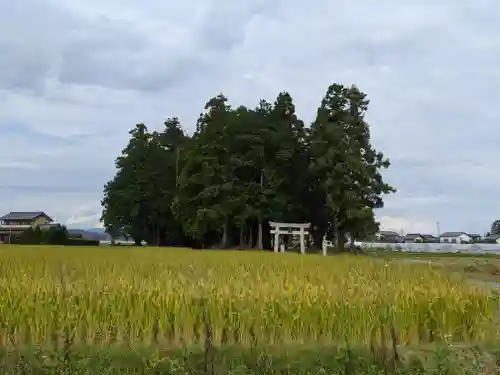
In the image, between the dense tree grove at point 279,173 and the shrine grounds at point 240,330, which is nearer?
the shrine grounds at point 240,330

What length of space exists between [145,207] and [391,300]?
128 feet

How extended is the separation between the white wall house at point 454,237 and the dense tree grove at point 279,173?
5519 cm

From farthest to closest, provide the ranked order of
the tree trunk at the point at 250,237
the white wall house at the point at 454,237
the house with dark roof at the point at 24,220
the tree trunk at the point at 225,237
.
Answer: the white wall house at the point at 454,237, the house with dark roof at the point at 24,220, the tree trunk at the point at 250,237, the tree trunk at the point at 225,237

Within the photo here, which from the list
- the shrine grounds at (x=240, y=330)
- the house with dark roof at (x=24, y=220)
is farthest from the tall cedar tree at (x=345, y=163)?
the house with dark roof at (x=24, y=220)

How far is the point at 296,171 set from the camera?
3441 centimetres

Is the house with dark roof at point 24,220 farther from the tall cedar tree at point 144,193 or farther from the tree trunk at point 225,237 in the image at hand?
the tree trunk at point 225,237

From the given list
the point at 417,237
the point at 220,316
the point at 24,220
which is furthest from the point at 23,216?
the point at 220,316

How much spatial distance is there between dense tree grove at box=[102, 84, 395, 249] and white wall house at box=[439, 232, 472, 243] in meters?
55.2

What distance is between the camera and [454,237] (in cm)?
8462

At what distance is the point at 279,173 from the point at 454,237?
198 ft

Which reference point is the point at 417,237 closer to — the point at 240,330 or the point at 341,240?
the point at 341,240

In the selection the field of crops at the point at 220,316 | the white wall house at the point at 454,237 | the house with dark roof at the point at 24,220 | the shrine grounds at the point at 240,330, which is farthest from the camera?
the white wall house at the point at 454,237

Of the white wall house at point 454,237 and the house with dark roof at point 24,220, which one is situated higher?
the house with dark roof at point 24,220

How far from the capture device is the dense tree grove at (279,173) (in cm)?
3105
